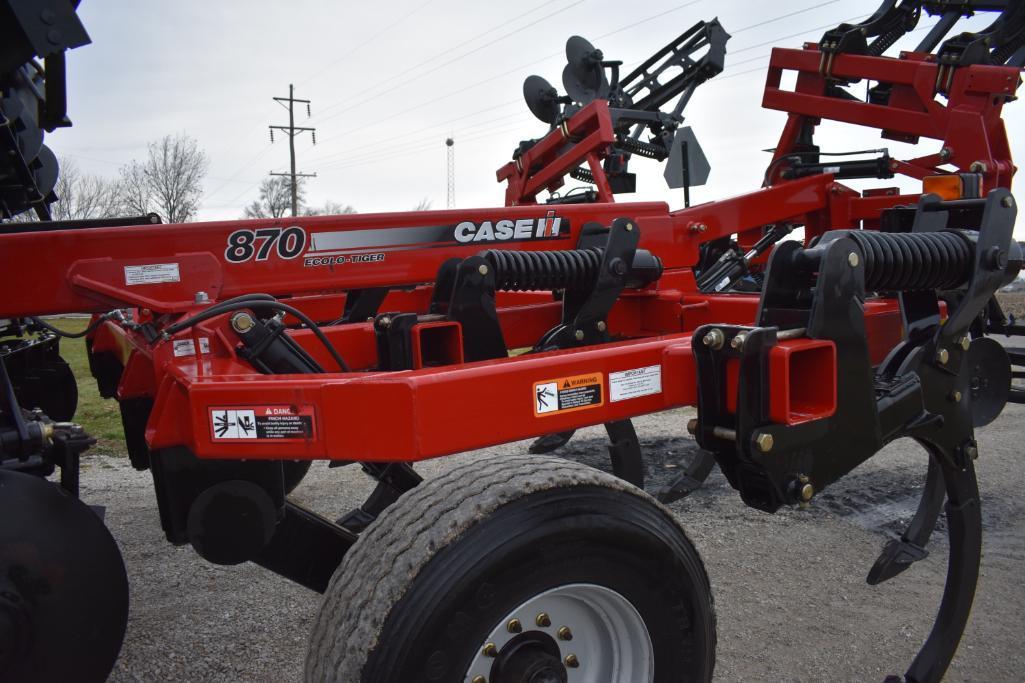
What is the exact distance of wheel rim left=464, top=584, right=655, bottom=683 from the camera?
164cm

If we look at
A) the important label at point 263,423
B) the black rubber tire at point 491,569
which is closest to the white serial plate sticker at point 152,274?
the important label at point 263,423

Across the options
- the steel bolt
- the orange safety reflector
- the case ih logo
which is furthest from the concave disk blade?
the orange safety reflector

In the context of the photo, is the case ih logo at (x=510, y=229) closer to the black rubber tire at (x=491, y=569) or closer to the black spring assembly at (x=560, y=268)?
the black spring assembly at (x=560, y=268)

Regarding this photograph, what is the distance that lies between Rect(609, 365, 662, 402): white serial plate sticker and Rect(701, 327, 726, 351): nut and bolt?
0.61 feet

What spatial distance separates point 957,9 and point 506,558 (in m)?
5.83

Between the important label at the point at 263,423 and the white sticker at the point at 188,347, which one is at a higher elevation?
the white sticker at the point at 188,347

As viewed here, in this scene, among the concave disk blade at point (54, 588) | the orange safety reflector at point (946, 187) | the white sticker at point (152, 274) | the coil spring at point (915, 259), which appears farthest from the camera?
the white sticker at point (152, 274)

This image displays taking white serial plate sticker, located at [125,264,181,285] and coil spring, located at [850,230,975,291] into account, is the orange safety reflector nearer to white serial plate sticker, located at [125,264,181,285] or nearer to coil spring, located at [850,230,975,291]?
coil spring, located at [850,230,975,291]

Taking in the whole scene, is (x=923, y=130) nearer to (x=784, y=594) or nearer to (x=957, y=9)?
(x=957, y=9)

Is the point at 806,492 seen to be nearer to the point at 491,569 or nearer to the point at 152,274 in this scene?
the point at 491,569

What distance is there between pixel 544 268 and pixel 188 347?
1.55 metres

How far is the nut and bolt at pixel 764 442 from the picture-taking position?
1.82m

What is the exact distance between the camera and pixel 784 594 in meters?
3.42

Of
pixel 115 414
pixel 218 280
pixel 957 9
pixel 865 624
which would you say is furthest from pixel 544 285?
pixel 115 414
